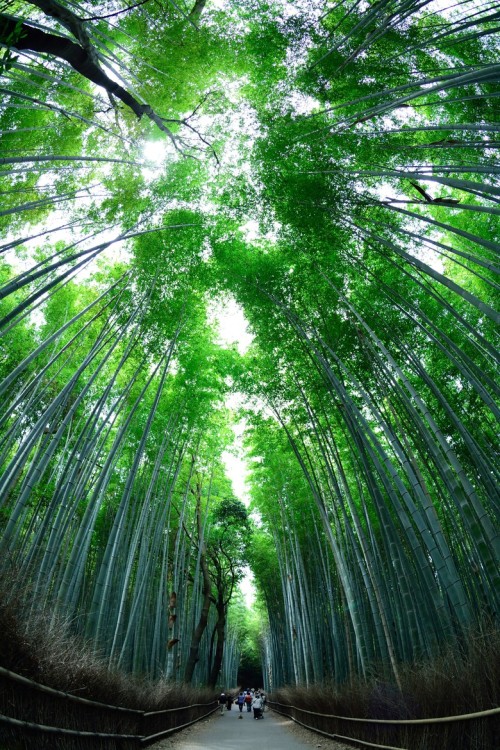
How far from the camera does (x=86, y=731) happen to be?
2.79 metres

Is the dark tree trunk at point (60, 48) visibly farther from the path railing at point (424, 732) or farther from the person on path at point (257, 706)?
the person on path at point (257, 706)

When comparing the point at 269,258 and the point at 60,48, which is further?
the point at 269,258

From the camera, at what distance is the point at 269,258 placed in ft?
17.7

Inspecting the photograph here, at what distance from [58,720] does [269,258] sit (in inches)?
184

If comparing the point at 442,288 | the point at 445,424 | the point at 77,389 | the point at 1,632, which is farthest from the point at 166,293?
the point at 1,632

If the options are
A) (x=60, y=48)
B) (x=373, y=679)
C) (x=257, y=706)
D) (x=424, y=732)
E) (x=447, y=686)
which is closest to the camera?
(x=60, y=48)

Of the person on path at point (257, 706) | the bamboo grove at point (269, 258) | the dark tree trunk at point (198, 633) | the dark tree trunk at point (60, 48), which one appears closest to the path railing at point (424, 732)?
the bamboo grove at point (269, 258)

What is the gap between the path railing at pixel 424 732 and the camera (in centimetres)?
212

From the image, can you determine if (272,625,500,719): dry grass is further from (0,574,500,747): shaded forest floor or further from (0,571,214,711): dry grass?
(0,571,214,711): dry grass

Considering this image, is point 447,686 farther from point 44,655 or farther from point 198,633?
point 198,633

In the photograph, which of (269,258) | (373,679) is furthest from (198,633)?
(269,258)

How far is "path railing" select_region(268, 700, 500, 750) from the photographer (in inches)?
83.3

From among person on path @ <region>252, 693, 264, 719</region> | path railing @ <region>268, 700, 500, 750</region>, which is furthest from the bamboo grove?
person on path @ <region>252, 693, 264, 719</region>

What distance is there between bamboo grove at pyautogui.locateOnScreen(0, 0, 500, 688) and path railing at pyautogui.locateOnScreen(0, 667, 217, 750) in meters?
0.82
